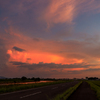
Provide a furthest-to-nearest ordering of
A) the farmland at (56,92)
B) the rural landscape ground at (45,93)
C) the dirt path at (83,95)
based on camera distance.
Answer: the dirt path at (83,95) → the farmland at (56,92) → the rural landscape ground at (45,93)

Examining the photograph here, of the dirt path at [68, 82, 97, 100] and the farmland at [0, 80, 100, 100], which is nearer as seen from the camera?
the farmland at [0, 80, 100, 100]

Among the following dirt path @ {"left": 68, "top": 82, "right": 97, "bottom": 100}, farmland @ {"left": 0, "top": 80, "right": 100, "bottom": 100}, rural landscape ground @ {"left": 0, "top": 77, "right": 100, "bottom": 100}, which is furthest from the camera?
dirt path @ {"left": 68, "top": 82, "right": 97, "bottom": 100}

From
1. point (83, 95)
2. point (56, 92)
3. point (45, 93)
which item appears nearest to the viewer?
point (83, 95)

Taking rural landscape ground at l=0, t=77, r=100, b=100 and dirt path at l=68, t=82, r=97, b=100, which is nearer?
rural landscape ground at l=0, t=77, r=100, b=100

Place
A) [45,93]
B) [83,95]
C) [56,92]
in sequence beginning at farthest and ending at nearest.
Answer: [56,92], [45,93], [83,95]

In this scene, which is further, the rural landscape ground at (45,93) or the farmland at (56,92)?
the farmland at (56,92)

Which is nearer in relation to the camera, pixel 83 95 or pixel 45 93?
pixel 83 95

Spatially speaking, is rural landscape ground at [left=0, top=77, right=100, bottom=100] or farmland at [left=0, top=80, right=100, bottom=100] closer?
rural landscape ground at [left=0, top=77, right=100, bottom=100]

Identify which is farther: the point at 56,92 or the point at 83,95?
the point at 56,92

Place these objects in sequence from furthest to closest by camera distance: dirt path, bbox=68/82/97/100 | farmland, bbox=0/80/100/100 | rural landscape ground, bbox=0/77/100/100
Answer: dirt path, bbox=68/82/97/100 < farmland, bbox=0/80/100/100 < rural landscape ground, bbox=0/77/100/100

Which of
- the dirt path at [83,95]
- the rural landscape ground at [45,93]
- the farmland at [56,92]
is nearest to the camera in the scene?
the rural landscape ground at [45,93]

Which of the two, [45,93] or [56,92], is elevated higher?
[45,93]

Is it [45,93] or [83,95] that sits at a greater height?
[45,93]

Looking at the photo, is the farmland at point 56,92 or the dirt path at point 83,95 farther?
the dirt path at point 83,95
